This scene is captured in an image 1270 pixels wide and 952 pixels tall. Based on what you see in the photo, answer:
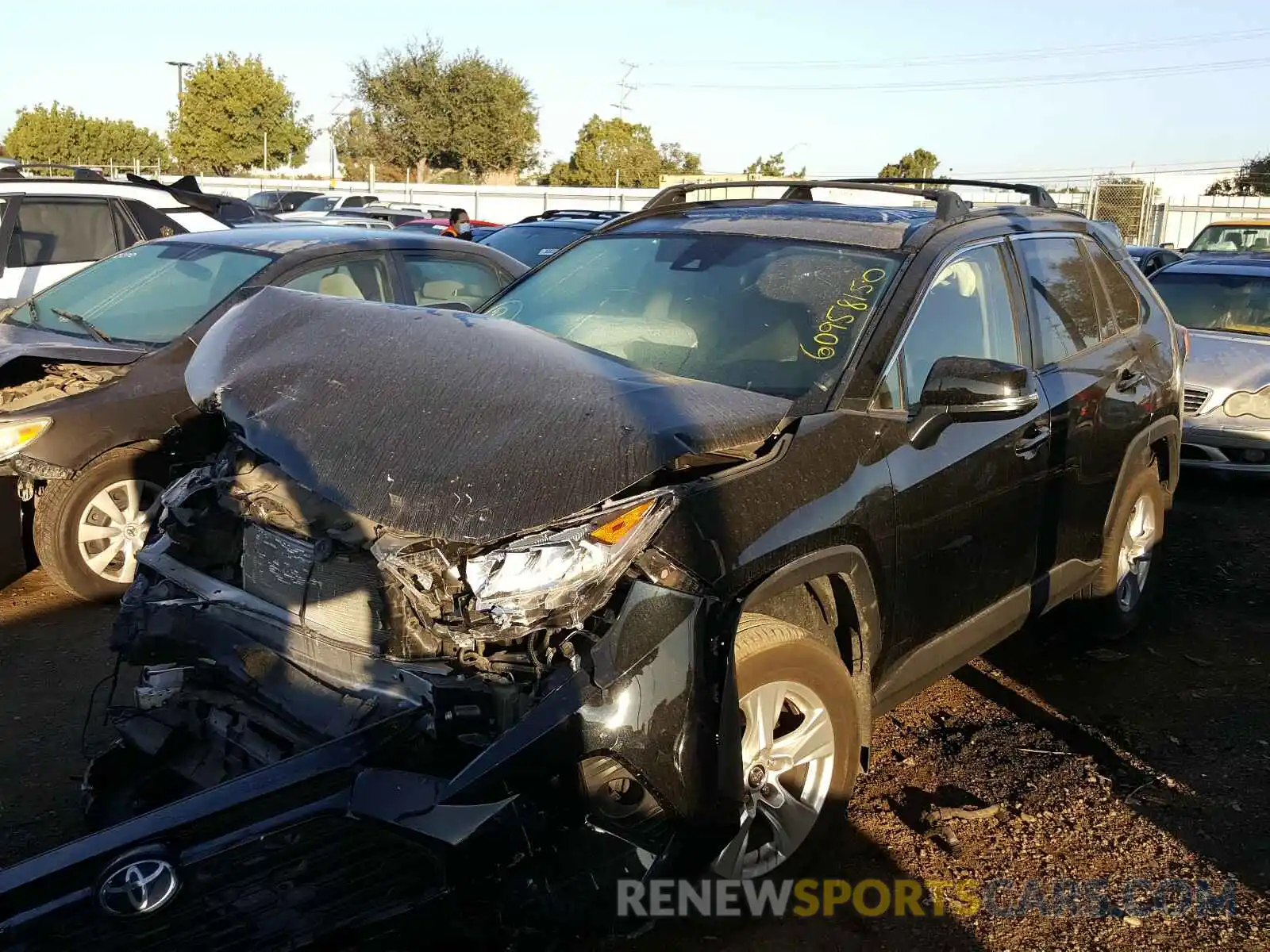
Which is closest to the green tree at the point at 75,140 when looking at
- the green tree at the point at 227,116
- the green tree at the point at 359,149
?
the green tree at the point at 227,116

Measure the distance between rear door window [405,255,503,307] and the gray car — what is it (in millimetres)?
5031

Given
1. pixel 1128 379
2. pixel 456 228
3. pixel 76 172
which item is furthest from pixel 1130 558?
pixel 76 172

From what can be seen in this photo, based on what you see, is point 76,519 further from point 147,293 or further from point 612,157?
point 612,157

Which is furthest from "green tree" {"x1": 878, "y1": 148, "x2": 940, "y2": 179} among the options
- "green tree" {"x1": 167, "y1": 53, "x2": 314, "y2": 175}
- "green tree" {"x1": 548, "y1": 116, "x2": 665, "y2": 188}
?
"green tree" {"x1": 167, "y1": 53, "x2": 314, "y2": 175}

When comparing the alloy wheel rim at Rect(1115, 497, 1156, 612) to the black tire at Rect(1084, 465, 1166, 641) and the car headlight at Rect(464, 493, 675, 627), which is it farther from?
the car headlight at Rect(464, 493, 675, 627)

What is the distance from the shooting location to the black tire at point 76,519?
4984 mm

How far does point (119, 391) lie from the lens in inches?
199

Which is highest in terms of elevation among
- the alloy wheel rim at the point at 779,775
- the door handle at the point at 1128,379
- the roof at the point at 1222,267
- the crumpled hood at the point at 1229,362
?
the roof at the point at 1222,267

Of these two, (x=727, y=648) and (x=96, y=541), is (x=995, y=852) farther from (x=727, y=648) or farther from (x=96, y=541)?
(x=96, y=541)

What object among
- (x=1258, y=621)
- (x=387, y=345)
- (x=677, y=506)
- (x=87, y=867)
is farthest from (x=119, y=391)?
(x=1258, y=621)

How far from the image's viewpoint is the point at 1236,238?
16.1m

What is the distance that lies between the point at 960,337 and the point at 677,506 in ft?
5.53

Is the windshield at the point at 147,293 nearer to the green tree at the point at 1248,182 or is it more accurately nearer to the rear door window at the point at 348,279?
the rear door window at the point at 348,279

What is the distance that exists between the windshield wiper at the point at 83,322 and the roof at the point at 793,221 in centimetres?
284
